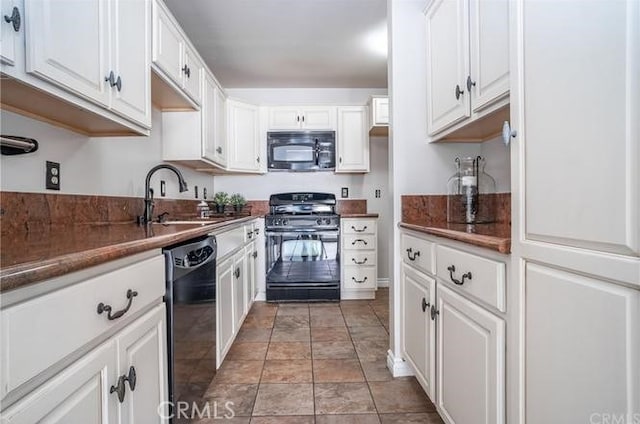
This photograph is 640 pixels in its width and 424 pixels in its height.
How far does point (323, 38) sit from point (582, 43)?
8.29 ft

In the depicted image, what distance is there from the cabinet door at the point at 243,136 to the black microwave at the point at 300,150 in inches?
6.2

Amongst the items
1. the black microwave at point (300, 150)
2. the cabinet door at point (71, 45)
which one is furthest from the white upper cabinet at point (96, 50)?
the black microwave at point (300, 150)

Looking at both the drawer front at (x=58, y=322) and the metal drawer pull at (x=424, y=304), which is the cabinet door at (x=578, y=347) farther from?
the drawer front at (x=58, y=322)

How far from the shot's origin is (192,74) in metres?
2.41

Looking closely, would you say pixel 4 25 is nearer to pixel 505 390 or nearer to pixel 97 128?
pixel 97 128

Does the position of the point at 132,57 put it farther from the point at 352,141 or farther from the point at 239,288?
the point at 352,141

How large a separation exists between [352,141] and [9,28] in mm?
A: 3204

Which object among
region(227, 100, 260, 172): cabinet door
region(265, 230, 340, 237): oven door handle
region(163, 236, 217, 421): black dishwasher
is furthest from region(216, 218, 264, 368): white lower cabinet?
region(227, 100, 260, 172): cabinet door

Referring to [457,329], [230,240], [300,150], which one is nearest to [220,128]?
[300,150]

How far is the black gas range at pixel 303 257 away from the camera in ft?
11.6

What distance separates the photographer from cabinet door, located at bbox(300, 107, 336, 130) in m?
3.85

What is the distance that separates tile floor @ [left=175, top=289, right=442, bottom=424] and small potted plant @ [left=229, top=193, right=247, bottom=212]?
129 centimetres

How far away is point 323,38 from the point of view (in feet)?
9.49

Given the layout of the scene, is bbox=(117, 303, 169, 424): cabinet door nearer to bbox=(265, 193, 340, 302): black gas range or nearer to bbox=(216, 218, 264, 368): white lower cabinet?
bbox=(216, 218, 264, 368): white lower cabinet
